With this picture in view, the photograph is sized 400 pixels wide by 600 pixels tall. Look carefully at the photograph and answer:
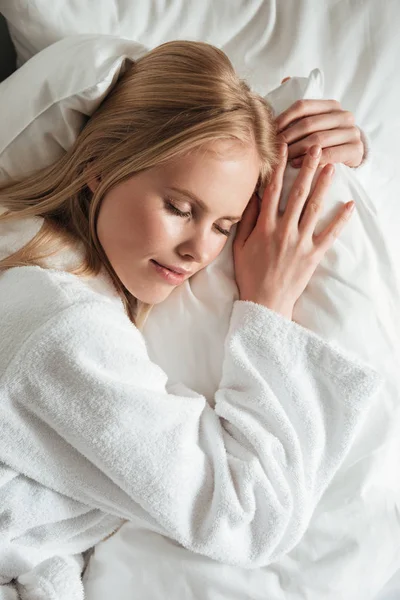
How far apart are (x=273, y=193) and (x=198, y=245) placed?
183 mm

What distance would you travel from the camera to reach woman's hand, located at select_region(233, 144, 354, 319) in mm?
1147

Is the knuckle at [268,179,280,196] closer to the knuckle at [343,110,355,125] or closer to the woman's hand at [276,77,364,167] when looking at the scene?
the woman's hand at [276,77,364,167]

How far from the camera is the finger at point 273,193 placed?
1.18 meters

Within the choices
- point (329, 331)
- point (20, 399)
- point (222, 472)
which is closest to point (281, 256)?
point (329, 331)

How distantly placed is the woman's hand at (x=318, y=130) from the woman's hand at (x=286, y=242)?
1.2 inches

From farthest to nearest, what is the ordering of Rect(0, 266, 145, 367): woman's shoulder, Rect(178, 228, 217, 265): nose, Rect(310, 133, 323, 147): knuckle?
Rect(310, 133, 323, 147): knuckle < Rect(178, 228, 217, 265): nose < Rect(0, 266, 145, 367): woman's shoulder

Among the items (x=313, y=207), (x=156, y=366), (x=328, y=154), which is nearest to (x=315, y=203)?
(x=313, y=207)

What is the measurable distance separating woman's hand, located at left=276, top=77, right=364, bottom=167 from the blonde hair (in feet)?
0.12

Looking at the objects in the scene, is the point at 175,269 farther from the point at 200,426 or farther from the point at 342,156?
the point at 342,156

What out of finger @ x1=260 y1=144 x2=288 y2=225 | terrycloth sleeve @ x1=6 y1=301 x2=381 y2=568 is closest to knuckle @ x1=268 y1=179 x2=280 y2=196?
finger @ x1=260 y1=144 x2=288 y2=225

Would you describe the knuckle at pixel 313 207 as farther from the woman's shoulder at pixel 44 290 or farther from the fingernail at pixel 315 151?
the woman's shoulder at pixel 44 290

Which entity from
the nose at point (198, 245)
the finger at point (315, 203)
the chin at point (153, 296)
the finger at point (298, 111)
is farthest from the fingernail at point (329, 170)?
the chin at point (153, 296)

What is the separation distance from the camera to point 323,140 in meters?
1.21

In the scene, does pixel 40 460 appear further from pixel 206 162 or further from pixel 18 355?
pixel 206 162
